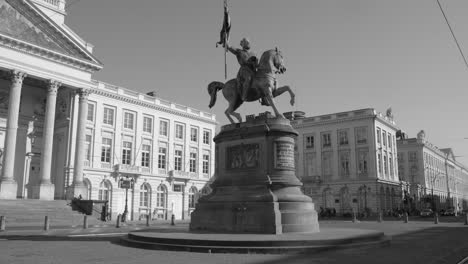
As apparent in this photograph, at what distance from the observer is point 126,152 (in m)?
51.3

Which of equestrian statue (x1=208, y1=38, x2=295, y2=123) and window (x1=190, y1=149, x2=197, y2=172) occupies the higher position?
window (x1=190, y1=149, x2=197, y2=172)

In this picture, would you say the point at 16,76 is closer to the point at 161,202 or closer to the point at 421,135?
the point at 161,202

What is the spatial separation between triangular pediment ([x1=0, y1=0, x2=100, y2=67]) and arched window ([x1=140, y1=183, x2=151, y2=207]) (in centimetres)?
1963

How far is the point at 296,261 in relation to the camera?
346 inches

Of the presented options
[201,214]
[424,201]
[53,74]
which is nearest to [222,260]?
[201,214]

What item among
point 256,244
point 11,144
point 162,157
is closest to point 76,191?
point 11,144

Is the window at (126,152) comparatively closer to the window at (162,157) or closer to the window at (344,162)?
the window at (162,157)

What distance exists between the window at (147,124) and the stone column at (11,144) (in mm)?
20041

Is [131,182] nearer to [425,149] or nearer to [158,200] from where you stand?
[158,200]

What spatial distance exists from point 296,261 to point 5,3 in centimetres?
3555

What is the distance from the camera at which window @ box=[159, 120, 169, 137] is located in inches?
2219

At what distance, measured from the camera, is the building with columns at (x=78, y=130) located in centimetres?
3538

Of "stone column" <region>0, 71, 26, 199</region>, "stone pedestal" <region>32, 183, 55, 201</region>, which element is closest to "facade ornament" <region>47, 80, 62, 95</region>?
"stone column" <region>0, 71, 26, 199</region>

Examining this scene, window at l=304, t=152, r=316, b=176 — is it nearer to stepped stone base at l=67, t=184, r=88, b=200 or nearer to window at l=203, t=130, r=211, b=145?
window at l=203, t=130, r=211, b=145
